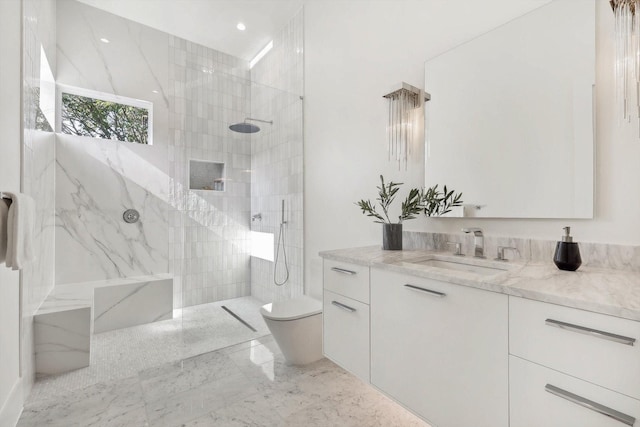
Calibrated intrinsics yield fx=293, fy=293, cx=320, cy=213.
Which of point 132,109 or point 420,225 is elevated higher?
point 132,109

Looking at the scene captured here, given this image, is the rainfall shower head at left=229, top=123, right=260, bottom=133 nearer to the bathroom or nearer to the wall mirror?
the bathroom

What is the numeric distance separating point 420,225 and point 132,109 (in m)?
3.36

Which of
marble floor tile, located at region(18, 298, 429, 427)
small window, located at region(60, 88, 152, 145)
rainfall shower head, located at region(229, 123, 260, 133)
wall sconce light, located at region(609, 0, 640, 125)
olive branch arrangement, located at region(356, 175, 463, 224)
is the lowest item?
marble floor tile, located at region(18, 298, 429, 427)

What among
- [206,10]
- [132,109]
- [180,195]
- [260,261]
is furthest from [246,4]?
[260,261]

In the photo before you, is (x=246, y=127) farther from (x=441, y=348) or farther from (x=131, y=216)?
(x=441, y=348)

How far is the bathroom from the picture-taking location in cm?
128

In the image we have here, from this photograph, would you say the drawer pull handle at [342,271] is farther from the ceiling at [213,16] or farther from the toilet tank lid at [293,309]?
the ceiling at [213,16]

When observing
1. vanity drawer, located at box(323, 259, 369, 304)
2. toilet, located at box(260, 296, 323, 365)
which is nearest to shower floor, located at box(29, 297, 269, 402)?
toilet, located at box(260, 296, 323, 365)

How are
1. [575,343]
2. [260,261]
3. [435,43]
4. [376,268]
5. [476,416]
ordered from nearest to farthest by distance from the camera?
[575,343], [476,416], [376,268], [435,43], [260,261]

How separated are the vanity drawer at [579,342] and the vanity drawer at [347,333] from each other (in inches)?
27.8

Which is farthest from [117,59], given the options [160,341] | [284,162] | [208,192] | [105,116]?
[160,341]

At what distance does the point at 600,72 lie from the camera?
3.94 feet

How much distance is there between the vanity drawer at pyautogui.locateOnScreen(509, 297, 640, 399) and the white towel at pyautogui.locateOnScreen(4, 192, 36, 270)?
2001mm

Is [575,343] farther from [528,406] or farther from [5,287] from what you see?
[5,287]
